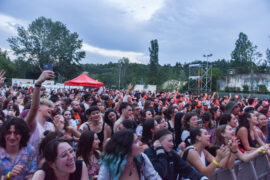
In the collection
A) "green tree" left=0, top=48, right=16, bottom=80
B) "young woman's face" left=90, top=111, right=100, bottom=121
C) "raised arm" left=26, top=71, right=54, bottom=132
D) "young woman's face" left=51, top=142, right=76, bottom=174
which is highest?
"green tree" left=0, top=48, right=16, bottom=80

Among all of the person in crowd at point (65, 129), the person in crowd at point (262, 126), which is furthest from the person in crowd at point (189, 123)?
the person in crowd at point (65, 129)

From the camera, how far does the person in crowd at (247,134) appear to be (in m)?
4.51

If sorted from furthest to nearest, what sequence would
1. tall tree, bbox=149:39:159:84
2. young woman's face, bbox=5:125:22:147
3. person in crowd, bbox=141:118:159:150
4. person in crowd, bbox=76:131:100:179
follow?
tall tree, bbox=149:39:159:84
person in crowd, bbox=141:118:159:150
person in crowd, bbox=76:131:100:179
young woman's face, bbox=5:125:22:147

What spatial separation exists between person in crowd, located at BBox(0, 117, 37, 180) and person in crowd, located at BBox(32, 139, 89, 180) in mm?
402

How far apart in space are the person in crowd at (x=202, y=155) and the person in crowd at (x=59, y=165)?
59.1 inches

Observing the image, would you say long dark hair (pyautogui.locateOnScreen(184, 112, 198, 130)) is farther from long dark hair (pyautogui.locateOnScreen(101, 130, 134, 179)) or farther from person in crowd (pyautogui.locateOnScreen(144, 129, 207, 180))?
long dark hair (pyautogui.locateOnScreen(101, 130, 134, 179))

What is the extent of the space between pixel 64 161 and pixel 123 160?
57 cm

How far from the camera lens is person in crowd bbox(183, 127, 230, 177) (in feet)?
10.3

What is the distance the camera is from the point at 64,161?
2.34m

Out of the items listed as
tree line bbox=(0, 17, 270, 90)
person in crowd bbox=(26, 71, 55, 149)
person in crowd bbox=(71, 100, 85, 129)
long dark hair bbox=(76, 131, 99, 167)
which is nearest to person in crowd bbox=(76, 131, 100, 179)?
long dark hair bbox=(76, 131, 99, 167)

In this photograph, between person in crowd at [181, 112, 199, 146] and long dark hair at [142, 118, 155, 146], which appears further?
person in crowd at [181, 112, 199, 146]

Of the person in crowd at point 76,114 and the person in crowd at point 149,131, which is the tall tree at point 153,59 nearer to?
the person in crowd at point 76,114

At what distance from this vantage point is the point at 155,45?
65.4 meters

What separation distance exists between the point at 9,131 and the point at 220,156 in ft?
8.67
